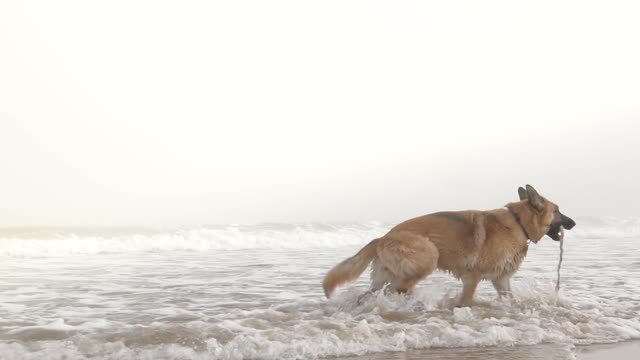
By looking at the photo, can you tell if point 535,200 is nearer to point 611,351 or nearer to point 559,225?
point 559,225

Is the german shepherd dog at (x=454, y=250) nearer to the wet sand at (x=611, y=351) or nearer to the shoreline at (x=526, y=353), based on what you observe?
the shoreline at (x=526, y=353)

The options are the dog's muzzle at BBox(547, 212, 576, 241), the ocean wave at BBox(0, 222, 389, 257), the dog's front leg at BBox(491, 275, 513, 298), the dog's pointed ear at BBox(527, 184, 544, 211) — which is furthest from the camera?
the ocean wave at BBox(0, 222, 389, 257)

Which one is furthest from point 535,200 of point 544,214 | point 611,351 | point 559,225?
point 611,351

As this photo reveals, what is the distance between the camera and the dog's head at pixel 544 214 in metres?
7.26

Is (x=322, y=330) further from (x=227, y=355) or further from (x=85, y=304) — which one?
(x=85, y=304)

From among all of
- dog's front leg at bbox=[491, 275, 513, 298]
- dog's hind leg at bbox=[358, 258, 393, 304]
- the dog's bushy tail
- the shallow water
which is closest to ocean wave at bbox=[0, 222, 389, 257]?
the shallow water

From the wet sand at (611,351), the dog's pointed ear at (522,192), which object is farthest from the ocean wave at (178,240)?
the wet sand at (611,351)

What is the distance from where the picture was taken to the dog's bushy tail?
6680 mm

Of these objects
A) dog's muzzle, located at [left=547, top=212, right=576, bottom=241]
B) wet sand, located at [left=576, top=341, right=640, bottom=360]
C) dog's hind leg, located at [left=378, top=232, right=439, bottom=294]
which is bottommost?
wet sand, located at [left=576, top=341, right=640, bottom=360]

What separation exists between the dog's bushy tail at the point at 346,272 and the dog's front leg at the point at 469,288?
1.15 meters

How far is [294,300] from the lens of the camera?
7.60m

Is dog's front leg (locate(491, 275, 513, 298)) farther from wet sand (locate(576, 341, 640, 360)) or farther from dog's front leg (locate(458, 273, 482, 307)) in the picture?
wet sand (locate(576, 341, 640, 360))

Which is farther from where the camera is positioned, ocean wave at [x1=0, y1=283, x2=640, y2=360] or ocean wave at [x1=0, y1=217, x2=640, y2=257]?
ocean wave at [x1=0, y1=217, x2=640, y2=257]

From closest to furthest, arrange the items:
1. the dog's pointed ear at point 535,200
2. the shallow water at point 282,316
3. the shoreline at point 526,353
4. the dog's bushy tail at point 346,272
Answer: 1. the shoreline at point 526,353
2. the shallow water at point 282,316
3. the dog's bushy tail at point 346,272
4. the dog's pointed ear at point 535,200
